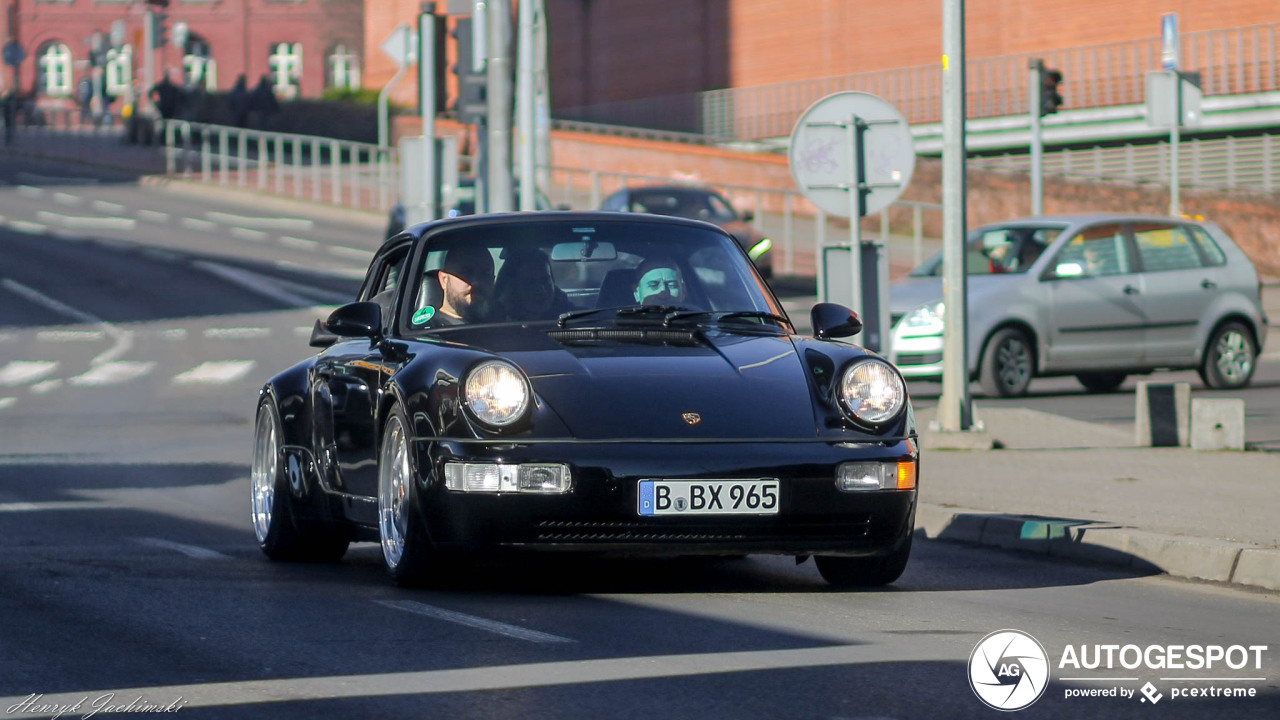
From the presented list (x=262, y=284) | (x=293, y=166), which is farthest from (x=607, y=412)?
(x=293, y=166)

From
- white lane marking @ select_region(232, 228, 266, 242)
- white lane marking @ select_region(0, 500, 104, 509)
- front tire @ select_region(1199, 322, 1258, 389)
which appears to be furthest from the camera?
white lane marking @ select_region(232, 228, 266, 242)

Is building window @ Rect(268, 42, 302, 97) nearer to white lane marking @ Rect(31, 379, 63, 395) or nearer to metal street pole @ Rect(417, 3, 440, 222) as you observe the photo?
white lane marking @ Rect(31, 379, 63, 395)

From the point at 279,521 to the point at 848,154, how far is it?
19.1 feet

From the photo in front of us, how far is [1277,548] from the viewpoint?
29.4 feet

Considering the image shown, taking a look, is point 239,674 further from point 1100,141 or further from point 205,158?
point 205,158

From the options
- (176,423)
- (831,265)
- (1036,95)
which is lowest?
(176,423)

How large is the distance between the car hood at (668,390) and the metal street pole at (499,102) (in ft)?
38.2

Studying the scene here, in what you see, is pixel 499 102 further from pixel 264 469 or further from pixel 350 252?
pixel 350 252

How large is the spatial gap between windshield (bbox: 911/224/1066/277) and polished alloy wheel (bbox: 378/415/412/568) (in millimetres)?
11769

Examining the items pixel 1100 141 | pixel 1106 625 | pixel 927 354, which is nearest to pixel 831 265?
pixel 927 354

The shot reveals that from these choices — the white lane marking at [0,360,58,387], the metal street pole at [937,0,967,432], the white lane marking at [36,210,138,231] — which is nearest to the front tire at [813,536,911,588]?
the metal street pole at [937,0,967,432]

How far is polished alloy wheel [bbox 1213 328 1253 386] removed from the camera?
20469 millimetres

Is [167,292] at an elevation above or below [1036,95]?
below

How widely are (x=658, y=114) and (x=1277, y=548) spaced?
5130 cm
